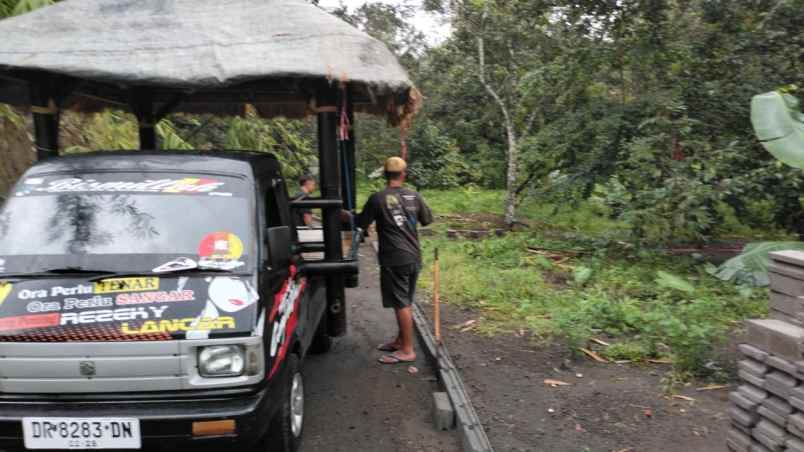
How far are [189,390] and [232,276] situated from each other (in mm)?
714

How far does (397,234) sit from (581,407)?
228 centimetres

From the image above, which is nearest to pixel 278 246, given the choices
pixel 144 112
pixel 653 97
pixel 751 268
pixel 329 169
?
pixel 329 169

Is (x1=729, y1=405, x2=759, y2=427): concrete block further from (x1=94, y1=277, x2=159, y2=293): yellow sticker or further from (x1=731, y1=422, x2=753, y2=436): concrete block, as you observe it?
(x1=94, y1=277, x2=159, y2=293): yellow sticker

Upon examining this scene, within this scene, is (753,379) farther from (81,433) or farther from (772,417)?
(81,433)

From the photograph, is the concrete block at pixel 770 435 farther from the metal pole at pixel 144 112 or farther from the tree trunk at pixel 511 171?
the tree trunk at pixel 511 171

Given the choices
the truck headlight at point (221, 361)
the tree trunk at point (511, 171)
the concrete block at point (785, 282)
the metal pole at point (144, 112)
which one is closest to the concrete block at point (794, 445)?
the concrete block at point (785, 282)

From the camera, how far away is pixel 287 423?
12.8 ft

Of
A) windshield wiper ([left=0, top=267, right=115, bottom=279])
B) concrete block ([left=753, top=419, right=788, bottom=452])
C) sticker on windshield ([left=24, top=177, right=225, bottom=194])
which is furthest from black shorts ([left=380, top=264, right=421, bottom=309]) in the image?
concrete block ([left=753, top=419, right=788, bottom=452])

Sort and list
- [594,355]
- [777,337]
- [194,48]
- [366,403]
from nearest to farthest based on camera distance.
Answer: [777,337]
[194,48]
[366,403]
[594,355]

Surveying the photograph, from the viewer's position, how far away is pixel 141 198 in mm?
4039

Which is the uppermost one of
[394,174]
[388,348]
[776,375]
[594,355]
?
[394,174]

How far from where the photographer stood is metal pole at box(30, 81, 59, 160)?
5461 mm

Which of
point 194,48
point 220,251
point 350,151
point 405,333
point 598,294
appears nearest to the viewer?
point 220,251

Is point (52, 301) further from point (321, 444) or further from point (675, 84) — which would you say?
point (675, 84)
